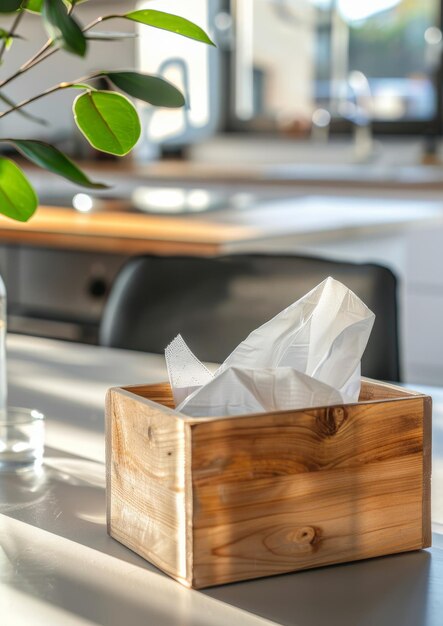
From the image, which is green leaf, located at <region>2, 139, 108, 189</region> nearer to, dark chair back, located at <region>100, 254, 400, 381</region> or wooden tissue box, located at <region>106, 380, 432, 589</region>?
wooden tissue box, located at <region>106, 380, 432, 589</region>

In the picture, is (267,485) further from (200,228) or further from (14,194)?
(200,228)

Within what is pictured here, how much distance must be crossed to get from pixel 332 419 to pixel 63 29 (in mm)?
257

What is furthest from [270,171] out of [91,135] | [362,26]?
[91,135]

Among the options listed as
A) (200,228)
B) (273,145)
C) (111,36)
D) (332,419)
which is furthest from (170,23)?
(273,145)

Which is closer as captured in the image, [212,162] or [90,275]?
[90,275]

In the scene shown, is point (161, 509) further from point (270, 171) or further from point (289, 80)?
point (289, 80)

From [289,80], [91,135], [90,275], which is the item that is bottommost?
[90,275]

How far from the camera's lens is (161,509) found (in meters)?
0.63

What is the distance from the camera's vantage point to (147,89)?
29.0 inches

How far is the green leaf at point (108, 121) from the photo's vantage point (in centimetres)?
73

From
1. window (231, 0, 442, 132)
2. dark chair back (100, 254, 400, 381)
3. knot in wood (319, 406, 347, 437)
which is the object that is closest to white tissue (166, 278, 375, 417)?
knot in wood (319, 406, 347, 437)

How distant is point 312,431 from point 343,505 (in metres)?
0.05

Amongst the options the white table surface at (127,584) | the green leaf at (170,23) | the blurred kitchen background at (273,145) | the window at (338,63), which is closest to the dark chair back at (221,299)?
the white table surface at (127,584)

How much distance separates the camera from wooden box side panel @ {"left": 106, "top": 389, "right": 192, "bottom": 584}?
1.99 feet
